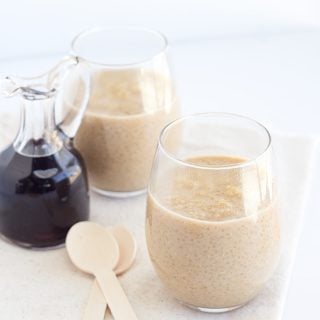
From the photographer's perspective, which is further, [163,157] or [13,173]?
[13,173]

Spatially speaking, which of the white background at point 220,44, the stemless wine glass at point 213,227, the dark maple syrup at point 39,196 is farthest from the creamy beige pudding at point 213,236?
the white background at point 220,44

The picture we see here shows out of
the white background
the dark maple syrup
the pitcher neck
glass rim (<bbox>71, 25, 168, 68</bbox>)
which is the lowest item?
the white background

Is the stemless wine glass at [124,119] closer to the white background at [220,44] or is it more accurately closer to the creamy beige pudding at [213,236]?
the creamy beige pudding at [213,236]

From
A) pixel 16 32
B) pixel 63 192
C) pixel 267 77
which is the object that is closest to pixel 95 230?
pixel 63 192

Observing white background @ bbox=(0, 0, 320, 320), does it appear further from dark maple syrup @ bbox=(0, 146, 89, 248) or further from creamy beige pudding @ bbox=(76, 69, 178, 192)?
dark maple syrup @ bbox=(0, 146, 89, 248)

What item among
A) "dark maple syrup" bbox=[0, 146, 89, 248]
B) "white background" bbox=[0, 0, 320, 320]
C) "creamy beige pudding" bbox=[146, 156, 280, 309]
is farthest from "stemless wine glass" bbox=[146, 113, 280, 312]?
"white background" bbox=[0, 0, 320, 320]

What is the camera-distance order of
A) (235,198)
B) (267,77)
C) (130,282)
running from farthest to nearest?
(267,77) < (130,282) < (235,198)

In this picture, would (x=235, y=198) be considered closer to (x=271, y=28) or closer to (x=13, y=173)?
(x=13, y=173)

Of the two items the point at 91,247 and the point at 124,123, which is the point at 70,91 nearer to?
the point at 124,123
